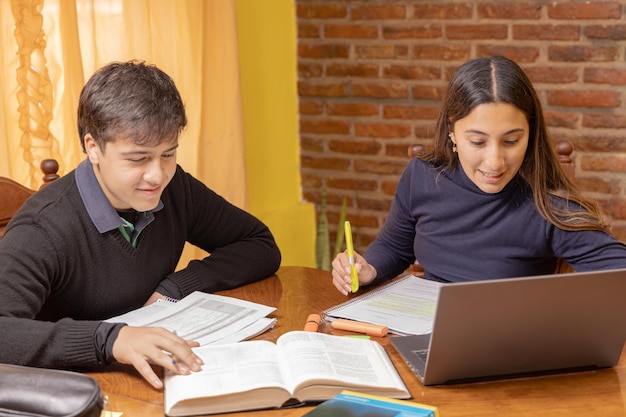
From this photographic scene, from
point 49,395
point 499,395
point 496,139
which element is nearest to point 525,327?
point 499,395

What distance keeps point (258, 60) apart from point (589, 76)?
51.2 inches

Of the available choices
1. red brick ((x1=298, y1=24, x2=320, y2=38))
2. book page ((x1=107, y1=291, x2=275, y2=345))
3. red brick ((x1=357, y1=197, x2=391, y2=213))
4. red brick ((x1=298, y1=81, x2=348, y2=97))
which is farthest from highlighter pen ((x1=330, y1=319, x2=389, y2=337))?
red brick ((x1=298, y1=24, x2=320, y2=38))

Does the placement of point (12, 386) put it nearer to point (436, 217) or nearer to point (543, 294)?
point (543, 294)

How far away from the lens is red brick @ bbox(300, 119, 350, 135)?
3510mm

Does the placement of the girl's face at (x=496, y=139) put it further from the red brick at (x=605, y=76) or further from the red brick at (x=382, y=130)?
the red brick at (x=382, y=130)

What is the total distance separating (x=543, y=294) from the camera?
1.25 meters

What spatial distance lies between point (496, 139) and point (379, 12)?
1.68 m

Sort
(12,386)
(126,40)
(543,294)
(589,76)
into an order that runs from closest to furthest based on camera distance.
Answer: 1. (12,386)
2. (543,294)
3. (126,40)
4. (589,76)

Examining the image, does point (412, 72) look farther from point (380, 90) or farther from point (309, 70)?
point (309, 70)

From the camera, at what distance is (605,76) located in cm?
288

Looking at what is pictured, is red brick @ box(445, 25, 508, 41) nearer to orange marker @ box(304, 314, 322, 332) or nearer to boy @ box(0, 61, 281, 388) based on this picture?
boy @ box(0, 61, 281, 388)

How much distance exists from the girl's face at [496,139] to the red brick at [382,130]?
152 cm

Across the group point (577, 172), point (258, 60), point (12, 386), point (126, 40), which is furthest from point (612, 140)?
point (12, 386)

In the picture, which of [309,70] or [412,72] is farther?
[309,70]
